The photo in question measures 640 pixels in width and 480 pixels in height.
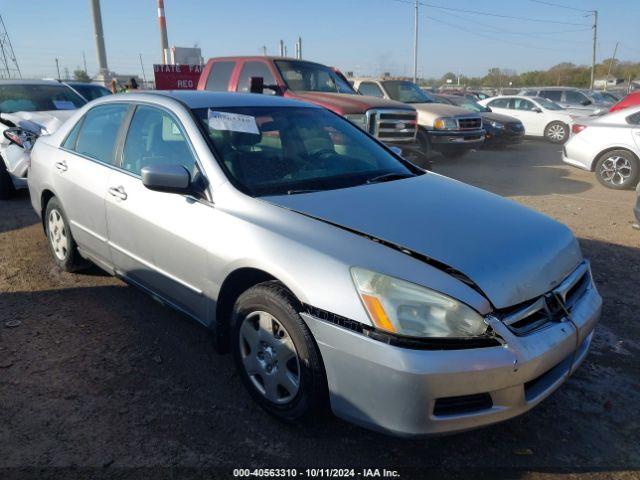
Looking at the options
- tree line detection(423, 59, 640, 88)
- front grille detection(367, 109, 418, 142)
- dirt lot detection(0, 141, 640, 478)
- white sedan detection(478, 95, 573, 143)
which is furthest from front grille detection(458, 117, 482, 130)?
tree line detection(423, 59, 640, 88)

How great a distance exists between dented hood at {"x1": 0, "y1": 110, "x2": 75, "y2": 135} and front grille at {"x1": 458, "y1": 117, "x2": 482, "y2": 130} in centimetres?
795

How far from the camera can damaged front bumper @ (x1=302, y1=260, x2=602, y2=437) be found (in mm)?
2041

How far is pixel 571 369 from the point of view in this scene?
2525 mm

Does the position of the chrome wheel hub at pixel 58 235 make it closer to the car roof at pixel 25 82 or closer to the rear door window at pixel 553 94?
the car roof at pixel 25 82

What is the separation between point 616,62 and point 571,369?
7878 centimetres

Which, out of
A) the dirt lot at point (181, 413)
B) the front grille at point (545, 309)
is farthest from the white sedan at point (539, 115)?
the front grille at point (545, 309)

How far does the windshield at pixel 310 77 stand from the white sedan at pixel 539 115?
28.5 ft

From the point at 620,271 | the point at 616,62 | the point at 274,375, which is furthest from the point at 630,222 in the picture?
the point at 616,62

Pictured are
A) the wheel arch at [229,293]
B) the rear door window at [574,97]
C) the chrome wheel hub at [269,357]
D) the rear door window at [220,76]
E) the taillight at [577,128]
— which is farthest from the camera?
A: the rear door window at [574,97]

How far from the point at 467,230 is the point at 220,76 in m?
7.76

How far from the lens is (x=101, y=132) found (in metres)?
3.96

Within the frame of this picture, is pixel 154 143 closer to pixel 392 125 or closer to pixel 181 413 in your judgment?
pixel 181 413

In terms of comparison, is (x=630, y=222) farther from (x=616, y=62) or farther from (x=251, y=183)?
(x=616, y=62)

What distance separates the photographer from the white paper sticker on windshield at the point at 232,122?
319 cm
